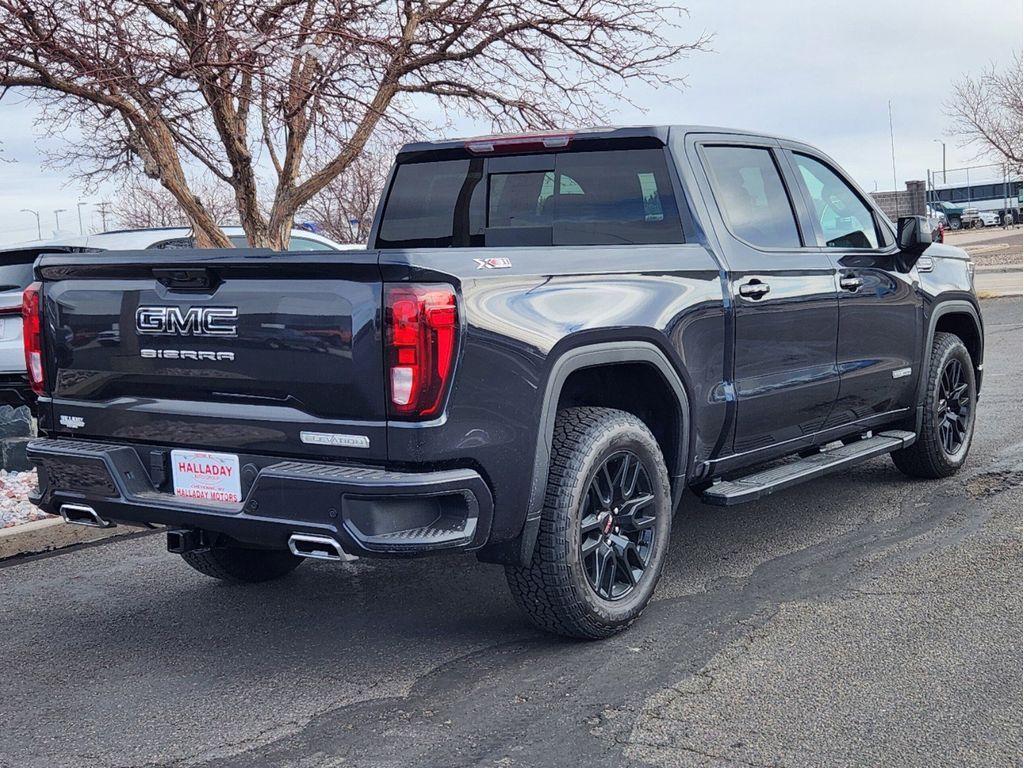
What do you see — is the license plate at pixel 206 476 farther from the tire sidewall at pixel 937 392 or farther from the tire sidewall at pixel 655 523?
the tire sidewall at pixel 937 392

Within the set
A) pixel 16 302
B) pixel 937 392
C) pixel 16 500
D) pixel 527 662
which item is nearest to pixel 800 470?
pixel 937 392

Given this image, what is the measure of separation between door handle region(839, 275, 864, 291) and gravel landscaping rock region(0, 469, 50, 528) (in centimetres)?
415

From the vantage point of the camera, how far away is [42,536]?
6.00 meters

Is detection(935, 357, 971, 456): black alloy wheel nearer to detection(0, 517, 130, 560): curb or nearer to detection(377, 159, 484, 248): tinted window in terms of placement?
detection(377, 159, 484, 248): tinted window

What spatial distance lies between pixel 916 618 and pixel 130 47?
7.22 m

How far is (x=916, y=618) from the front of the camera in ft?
14.7

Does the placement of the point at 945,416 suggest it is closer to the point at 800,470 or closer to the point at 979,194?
the point at 800,470

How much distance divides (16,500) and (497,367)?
418cm

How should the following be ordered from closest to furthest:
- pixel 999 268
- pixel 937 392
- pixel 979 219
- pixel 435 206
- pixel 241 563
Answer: pixel 241 563, pixel 435 206, pixel 937 392, pixel 999 268, pixel 979 219

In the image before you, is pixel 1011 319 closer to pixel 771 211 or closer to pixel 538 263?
pixel 771 211

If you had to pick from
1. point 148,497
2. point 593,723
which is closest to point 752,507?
point 593,723

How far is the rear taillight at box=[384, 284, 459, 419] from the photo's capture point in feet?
11.8

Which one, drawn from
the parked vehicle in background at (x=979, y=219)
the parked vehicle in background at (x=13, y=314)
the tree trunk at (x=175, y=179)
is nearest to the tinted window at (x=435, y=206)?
the parked vehicle in background at (x=13, y=314)

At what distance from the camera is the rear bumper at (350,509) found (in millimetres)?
3623
